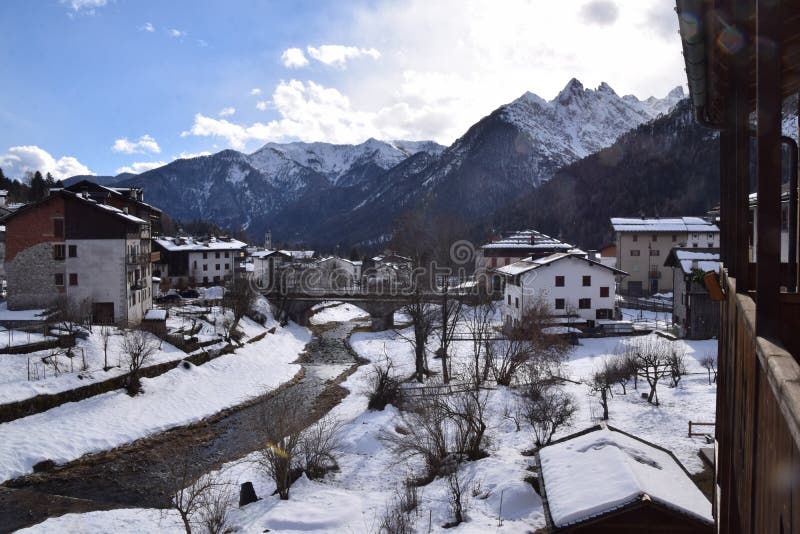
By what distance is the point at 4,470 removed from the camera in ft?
70.0

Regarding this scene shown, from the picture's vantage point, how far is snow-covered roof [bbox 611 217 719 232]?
234 ft

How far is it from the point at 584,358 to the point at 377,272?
59.0 m

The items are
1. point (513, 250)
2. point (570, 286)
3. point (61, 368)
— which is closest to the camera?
point (61, 368)

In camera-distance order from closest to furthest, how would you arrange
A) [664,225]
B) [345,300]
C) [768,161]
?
[768,161] → [345,300] → [664,225]

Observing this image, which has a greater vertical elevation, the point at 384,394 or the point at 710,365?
the point at 710,365

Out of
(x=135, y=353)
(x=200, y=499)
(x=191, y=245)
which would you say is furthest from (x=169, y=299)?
(x=200, y=499)

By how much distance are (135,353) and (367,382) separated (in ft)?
48.1

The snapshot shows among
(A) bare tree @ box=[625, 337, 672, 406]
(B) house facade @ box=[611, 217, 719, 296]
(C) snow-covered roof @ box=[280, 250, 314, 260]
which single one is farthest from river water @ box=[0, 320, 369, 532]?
(C) snow-covered roof @ box=[280, 250, 314, 260]

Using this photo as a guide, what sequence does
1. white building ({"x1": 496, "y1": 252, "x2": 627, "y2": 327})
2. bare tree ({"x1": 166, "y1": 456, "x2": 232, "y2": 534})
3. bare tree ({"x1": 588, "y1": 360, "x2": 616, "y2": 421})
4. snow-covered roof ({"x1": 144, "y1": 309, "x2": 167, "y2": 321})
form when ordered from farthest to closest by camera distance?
1. white building ({"x1": 496, "y1": 252, "x2": 627, "y2": 327})
2. snow-covered roof ({"x1": 144, "y1": 309, "x2": 167, "y2": 321})
3. bare tree ({"x1": 588, "y1": 360, "x2": 616, "y2": 421})
4. bare tree ({"x1": 166, "y1": 456, "x2": 232, "y2": 534})

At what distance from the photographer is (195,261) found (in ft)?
233

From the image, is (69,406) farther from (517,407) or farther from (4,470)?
(517,407)

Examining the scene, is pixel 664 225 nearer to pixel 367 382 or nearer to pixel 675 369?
pixel 675 369

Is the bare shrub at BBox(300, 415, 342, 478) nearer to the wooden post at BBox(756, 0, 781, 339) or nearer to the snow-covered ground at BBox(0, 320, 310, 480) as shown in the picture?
the snow-covered ground at BBox(0, 320, 310, 480)

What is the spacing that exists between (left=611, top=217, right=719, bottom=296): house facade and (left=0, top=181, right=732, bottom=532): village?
7.08 metres
